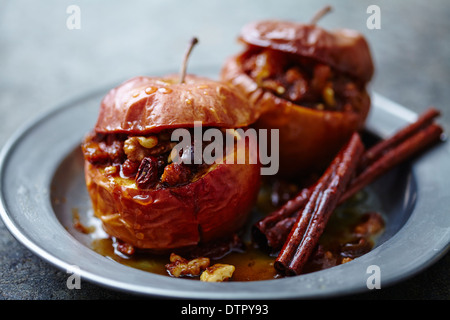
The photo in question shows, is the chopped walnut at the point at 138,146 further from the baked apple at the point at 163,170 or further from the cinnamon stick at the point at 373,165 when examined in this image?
the cinnamon stick at the point at 373,165

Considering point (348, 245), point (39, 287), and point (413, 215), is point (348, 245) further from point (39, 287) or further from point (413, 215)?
point (39, 287)

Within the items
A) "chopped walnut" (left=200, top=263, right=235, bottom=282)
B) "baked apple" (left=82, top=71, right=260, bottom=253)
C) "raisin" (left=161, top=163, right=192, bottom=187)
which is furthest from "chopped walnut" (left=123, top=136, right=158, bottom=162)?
"chopped walnut" (left=200, top=263, right=235, bottom=282)

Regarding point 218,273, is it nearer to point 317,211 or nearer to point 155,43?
point 317,211

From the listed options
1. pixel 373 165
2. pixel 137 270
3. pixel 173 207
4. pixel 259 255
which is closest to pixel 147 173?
pixel 173 207

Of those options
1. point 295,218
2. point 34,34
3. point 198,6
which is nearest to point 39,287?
point 295,218

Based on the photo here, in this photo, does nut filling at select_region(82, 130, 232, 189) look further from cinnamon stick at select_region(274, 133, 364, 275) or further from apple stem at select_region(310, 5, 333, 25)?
apple stem at select_region(310, 5, 333, 25)
